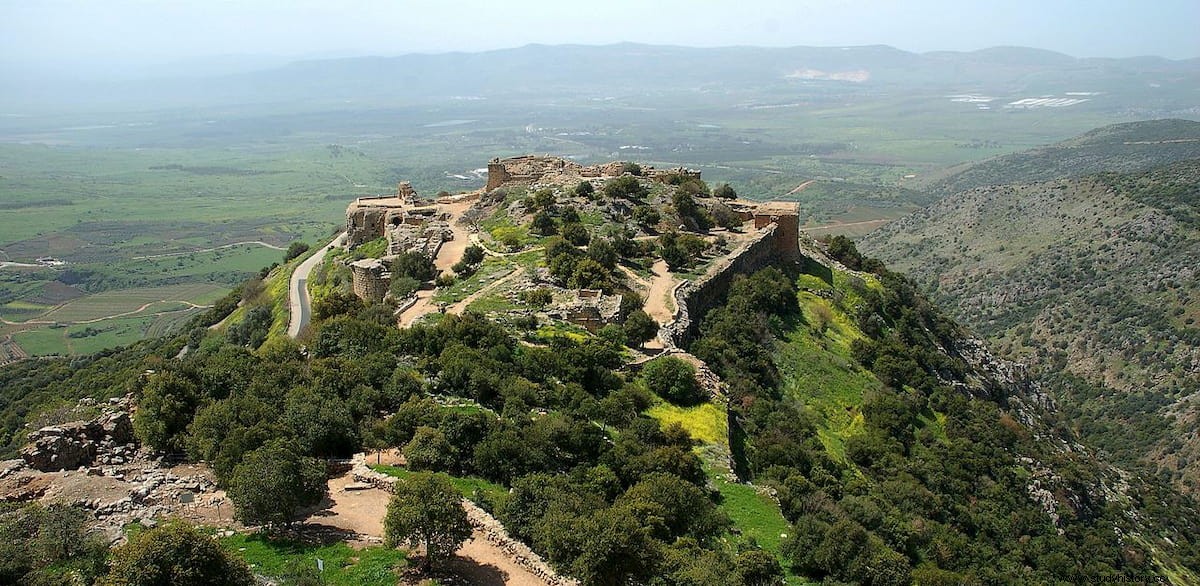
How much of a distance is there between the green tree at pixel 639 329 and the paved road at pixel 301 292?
12209mm

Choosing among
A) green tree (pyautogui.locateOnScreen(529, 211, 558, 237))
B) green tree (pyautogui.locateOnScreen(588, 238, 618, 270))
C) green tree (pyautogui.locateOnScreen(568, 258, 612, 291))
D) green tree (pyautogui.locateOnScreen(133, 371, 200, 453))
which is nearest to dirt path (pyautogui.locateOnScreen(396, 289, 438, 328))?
green tree (pyautogui.locateOnScreen(568, 258, 612, 291))

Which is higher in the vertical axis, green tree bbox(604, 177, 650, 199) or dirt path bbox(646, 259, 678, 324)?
green tree bbox(604, 177, 650, 199)

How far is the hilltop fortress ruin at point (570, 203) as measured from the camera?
29719mm

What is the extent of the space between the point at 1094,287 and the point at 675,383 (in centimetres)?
4729

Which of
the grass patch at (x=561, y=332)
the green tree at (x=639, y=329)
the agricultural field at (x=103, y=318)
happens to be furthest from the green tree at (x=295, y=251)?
the green tree at (x=639, y=329)

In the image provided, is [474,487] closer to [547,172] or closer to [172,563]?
[172,563]

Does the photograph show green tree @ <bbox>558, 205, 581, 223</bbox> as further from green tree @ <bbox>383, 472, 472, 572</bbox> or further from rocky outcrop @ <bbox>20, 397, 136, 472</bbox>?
green tree @ <bbox>383, 472, 472, 572</bbox>

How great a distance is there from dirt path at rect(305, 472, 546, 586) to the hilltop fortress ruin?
1172cm

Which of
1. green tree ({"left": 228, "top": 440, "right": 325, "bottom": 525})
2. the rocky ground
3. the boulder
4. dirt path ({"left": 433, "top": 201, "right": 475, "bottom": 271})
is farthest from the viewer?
dirt path ({"left": 433, "top": 201, "right": 475, "bottom": 271})

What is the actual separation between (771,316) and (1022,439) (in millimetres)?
10086

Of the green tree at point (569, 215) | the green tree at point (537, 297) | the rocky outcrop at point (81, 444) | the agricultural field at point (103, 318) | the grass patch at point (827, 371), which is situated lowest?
the agricultural field at point (103, 318)

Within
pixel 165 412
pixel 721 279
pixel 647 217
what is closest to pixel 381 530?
pixel 165 412

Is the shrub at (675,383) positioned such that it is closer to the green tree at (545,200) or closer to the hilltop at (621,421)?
the hilltop at (621,421)

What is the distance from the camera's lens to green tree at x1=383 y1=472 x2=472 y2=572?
13695 mm
